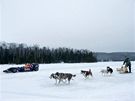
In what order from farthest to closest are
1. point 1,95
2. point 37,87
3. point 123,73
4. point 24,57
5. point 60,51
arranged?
1. point 60,51
2. point 24,57
3. point 123,73
4. point 37,87
5. point 1,95

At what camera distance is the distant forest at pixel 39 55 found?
178 feet

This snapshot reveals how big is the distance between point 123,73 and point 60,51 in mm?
54615

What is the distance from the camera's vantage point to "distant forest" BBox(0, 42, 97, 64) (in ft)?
178

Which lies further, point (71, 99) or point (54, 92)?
point (54, 92)

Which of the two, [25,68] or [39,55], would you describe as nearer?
[25,68]

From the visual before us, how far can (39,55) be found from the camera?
204ft

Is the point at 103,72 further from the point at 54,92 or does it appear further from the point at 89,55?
the point at 89,55

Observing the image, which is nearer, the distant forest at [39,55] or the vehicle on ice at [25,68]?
the vehicle on ice at [25,68]

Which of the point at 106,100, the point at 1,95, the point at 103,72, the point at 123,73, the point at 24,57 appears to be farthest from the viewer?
the point at 24,57

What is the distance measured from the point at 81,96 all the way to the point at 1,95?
3.22 metres

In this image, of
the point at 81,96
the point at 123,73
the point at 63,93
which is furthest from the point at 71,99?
the point at 123,73

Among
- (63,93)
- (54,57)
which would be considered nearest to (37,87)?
(63,93)

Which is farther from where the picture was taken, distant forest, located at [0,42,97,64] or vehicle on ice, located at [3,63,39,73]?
distant forest, located at [0,42,97,64]

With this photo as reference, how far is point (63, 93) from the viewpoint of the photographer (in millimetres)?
11391
